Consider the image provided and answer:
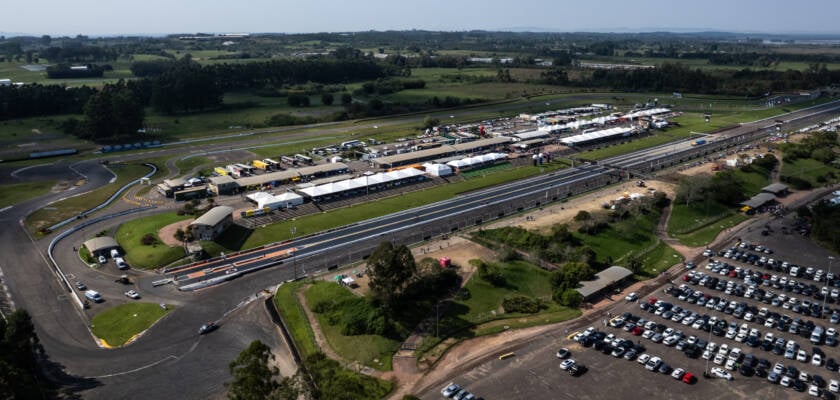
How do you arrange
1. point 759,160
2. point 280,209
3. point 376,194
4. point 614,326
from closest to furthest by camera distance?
point 614,326
point 280,209
point 376,194
point 759,160

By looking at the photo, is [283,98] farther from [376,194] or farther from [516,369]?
[516,369]

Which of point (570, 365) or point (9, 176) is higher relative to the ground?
point (9, 176)

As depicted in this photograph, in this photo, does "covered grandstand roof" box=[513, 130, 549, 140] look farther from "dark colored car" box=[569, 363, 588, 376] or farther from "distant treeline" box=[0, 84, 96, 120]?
"distant treeline" box=[0, 84, 96, 120]

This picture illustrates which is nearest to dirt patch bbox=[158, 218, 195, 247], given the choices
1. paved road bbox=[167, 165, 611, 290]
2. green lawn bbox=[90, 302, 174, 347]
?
paved road bbox=[167, 165, 611, 290]

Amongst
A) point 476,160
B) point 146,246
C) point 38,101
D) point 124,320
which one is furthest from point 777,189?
point 38,101

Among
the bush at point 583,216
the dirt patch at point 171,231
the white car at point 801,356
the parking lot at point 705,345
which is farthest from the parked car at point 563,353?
the dirt patch at point 171,231

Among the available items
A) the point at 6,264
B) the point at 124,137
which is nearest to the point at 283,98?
the point at 124,137

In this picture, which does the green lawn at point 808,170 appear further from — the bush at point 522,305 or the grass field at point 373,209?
the bush at point 522,305
